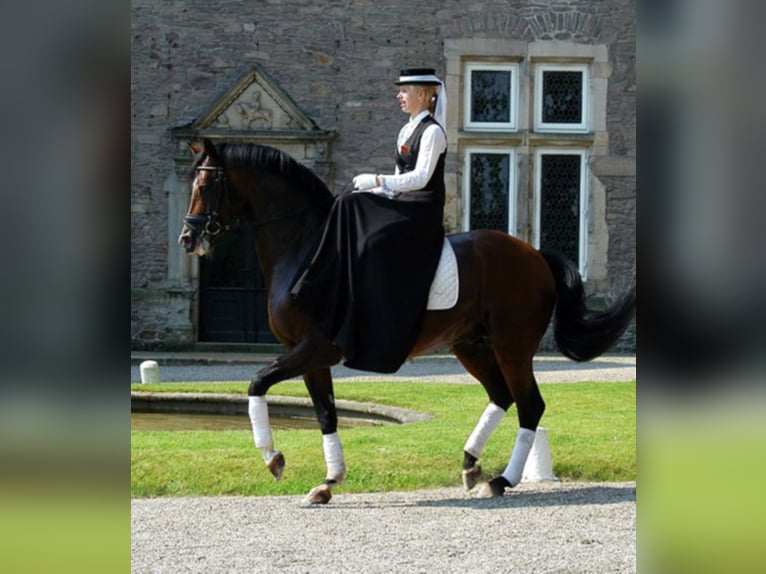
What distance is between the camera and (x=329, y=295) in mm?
6227

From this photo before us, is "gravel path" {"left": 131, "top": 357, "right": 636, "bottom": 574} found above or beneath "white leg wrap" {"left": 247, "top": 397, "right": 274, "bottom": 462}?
beneath

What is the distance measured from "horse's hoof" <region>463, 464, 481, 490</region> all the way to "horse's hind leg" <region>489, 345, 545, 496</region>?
0.19 metres

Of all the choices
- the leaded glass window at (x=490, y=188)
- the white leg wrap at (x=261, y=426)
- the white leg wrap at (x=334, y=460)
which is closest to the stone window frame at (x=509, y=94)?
the leaded glass window at (x=490, y=188)

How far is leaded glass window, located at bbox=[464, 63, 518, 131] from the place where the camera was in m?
17.9

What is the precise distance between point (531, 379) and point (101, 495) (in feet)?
18.4

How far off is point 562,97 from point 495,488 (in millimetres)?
12440

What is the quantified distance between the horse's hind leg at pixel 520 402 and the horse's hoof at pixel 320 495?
3.18ft

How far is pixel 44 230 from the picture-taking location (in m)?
1.18

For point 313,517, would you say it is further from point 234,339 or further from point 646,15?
point 234,339

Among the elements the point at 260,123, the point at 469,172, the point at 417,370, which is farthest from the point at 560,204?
the point at 260,123

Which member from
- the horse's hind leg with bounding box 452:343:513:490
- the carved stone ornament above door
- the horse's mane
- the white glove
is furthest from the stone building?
the white glove

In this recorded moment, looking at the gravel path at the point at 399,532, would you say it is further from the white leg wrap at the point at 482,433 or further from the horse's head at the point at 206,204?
the horse's head at the point at 206,204

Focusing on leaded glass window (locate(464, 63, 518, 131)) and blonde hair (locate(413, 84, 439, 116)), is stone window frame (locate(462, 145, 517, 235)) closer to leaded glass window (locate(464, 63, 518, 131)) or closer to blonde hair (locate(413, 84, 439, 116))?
leaded glass window (locate(464, 63, 518, 131))

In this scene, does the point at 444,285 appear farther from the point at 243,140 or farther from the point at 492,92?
the point at 492,92
